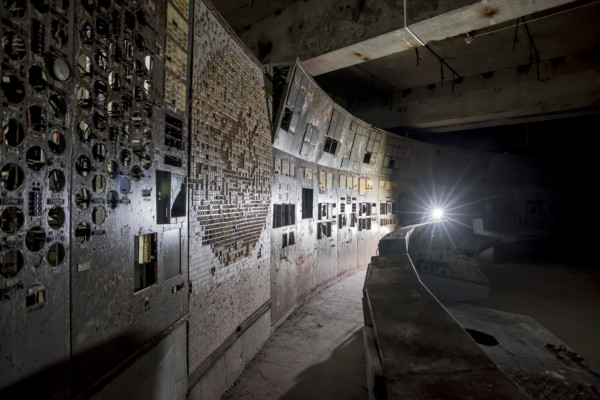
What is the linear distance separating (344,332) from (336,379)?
1093 millimetres

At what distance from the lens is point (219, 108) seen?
2.89 meters

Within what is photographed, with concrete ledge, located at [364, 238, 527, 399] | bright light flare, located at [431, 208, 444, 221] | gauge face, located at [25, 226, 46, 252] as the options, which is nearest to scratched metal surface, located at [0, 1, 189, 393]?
gauge face, located at [25, 226, 46, 252]

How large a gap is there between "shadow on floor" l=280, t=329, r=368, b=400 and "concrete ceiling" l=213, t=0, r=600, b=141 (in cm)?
450

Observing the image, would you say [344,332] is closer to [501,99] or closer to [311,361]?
[311,361]

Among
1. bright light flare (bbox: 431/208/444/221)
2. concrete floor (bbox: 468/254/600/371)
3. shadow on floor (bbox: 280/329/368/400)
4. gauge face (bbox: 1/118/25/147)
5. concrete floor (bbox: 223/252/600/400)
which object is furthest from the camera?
bright light flare (bbox: 431/208/444/221)

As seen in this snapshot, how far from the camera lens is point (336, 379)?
127 inches

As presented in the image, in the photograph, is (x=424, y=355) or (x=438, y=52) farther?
(x=438, y=52)

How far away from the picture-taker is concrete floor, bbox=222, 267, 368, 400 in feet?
9.89

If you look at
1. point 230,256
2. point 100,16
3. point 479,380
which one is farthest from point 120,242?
point 479,380

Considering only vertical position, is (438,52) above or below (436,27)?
above

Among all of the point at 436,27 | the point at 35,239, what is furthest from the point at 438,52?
the point at 35,239

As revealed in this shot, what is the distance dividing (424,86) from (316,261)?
6.60 meters

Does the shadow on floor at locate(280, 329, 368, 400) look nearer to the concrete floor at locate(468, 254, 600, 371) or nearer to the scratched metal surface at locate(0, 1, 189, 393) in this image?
the scratched metal surface at locate(0, 1, 189, 393)

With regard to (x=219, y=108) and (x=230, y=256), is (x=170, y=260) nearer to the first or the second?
(x=230, y=256)
